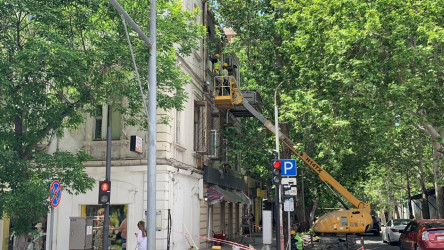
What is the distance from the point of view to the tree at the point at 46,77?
1100 centimetres

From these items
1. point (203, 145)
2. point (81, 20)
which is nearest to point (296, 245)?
point (203, 145)

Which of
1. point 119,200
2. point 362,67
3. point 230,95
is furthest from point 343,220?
point 119,200

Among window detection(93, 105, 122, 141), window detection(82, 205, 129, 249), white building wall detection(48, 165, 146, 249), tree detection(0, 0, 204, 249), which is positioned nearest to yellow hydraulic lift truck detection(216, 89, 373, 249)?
white building wall detection(48, 165, 146, 249)

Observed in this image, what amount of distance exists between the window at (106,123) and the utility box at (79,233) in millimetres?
3845

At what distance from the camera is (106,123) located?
17.4 m

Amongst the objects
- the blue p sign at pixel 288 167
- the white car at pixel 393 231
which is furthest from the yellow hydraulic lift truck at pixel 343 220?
the white car at pixel 393 231

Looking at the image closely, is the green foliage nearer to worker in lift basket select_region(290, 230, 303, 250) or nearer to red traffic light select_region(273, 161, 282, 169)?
red traffic light select_region(273, 161, 282, 169)

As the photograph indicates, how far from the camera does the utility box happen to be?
14.2 meters

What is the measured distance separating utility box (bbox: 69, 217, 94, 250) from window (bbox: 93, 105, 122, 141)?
3845mm

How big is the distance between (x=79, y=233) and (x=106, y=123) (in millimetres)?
4637

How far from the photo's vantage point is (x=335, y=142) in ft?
67.2

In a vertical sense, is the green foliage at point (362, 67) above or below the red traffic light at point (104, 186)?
above

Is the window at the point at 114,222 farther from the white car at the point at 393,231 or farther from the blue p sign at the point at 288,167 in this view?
the white car at the point at 393,231

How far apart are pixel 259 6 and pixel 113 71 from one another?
12.0 m
